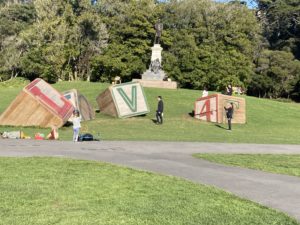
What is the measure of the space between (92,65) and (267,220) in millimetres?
55707

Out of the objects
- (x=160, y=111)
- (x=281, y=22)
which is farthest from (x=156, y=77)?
(x=281, y=22)

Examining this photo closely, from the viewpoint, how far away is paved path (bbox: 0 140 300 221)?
936 cm

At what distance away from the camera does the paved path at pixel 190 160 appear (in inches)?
368

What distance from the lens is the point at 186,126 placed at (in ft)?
88.4

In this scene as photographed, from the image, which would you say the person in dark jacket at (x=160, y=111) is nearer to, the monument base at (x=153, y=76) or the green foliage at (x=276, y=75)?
the monument base at (x=153, y=76)

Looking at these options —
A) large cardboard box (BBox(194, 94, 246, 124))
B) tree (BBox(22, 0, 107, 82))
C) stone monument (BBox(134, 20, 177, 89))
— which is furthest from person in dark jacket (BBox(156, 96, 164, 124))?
tree (BBox(22, 0, 107, 82))

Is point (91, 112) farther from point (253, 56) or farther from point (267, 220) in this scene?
point (253, 56)

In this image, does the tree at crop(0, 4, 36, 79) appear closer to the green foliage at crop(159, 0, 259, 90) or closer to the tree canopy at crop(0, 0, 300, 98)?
the tree canopy at crop(0, 0, 300, 98)

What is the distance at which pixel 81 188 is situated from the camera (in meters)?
8.90

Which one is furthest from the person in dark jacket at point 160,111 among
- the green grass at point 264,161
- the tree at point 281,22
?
the tree at point 281,22

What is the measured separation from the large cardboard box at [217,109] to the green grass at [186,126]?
0.67 meters

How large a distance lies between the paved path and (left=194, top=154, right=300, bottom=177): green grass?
2.15 ft

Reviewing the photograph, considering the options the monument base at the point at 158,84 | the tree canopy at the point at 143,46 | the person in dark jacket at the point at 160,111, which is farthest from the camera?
the tree canopy at the point at 143,46

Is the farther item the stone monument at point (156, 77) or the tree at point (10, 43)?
the tree at point (10, 43)
